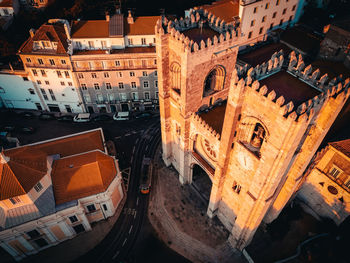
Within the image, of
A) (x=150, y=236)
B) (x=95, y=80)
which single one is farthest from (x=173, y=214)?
(x=95, y=80)

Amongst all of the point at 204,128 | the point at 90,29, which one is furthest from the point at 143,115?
the point at 204,128

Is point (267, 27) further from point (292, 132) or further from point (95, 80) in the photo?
point (292, 132)

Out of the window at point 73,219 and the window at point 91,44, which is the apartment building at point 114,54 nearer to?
the window at point 91,44

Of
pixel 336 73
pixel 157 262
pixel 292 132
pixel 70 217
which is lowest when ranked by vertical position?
pixel 157 262

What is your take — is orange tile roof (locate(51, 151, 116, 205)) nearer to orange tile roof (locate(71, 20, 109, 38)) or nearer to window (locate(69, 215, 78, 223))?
window (locate(69, 215, 78, 223))

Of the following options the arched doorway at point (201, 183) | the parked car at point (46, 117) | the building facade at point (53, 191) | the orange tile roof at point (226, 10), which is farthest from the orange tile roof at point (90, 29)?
the arched doorway at point (201, 183)

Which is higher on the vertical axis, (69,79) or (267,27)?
(267,27)

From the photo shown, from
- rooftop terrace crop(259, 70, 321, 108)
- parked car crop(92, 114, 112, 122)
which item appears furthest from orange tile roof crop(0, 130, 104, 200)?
rooftop terrace crop(259, 70, 321, 108)
